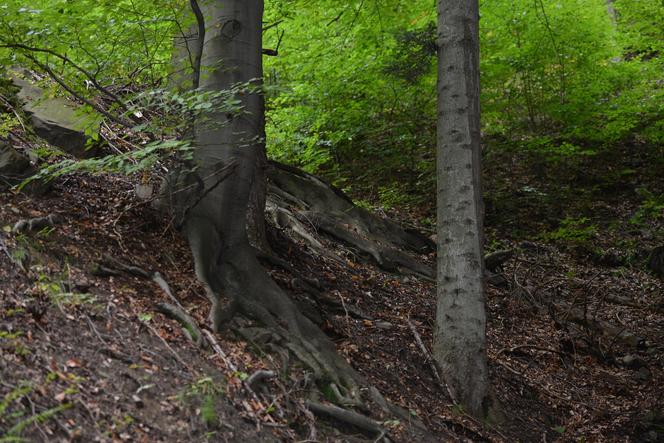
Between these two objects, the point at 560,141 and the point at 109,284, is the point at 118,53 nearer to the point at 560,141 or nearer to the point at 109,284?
the point at 109,284

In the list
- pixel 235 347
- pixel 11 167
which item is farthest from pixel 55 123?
pixel 235 347

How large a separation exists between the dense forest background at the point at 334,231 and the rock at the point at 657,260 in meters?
0.05

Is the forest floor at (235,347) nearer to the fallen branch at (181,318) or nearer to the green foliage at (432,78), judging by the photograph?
the fallen branch at (181,318)

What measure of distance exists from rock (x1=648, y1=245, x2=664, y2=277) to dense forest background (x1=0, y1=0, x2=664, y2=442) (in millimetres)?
50

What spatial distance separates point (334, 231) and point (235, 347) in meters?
4.26

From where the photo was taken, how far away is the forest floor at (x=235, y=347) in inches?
A: 135

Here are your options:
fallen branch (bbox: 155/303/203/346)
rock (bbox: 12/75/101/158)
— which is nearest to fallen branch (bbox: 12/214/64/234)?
fallen branch (bbox: 155/303/203/346)

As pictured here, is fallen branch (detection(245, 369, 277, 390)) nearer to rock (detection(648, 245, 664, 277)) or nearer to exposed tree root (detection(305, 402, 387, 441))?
exposed tree root (detection(305, 402, 387, 441))

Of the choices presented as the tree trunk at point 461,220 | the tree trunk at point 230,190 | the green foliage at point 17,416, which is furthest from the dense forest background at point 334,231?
the tree trunk at point 461,220

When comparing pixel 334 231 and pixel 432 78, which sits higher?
pixel 432 78

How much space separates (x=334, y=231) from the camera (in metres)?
8.78

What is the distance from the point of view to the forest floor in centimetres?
343

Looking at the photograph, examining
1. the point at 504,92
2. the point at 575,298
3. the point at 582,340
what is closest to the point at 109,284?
the point at 582,340

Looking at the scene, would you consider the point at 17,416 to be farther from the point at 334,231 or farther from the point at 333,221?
the point at 333,221
